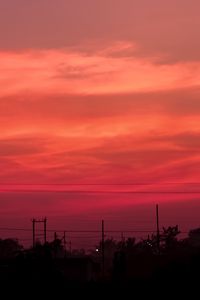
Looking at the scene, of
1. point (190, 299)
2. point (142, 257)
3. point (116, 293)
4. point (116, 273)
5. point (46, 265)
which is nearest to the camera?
point (190, 299)

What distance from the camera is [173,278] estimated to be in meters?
37.2

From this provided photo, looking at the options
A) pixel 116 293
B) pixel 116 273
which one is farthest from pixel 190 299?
pixel 116 273

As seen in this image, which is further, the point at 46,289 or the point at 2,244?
the point at 2,244

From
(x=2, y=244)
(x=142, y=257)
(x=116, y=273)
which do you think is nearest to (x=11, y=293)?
(x=116, y=273)

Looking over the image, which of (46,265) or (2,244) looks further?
(2,244)

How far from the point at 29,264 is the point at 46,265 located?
85 cm

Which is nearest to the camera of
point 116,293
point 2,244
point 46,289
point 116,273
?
point 116,293

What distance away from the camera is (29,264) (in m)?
39.2

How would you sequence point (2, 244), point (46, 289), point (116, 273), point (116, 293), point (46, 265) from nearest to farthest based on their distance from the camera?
point (116, 293) < point (46, 289) < point (46, 265) < point (116, 273) < point (2, 244)

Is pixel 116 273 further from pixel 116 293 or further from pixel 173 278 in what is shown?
pixel 116 293

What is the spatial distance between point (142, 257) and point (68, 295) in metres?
31.0

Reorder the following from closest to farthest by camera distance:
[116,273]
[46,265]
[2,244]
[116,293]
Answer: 1. [116,293]
2. [46,265]
3. [116,273]
4. [2,244]

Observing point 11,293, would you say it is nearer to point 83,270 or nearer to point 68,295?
point 68,295

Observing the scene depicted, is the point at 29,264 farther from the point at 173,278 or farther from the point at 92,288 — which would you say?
the point at 173,278
